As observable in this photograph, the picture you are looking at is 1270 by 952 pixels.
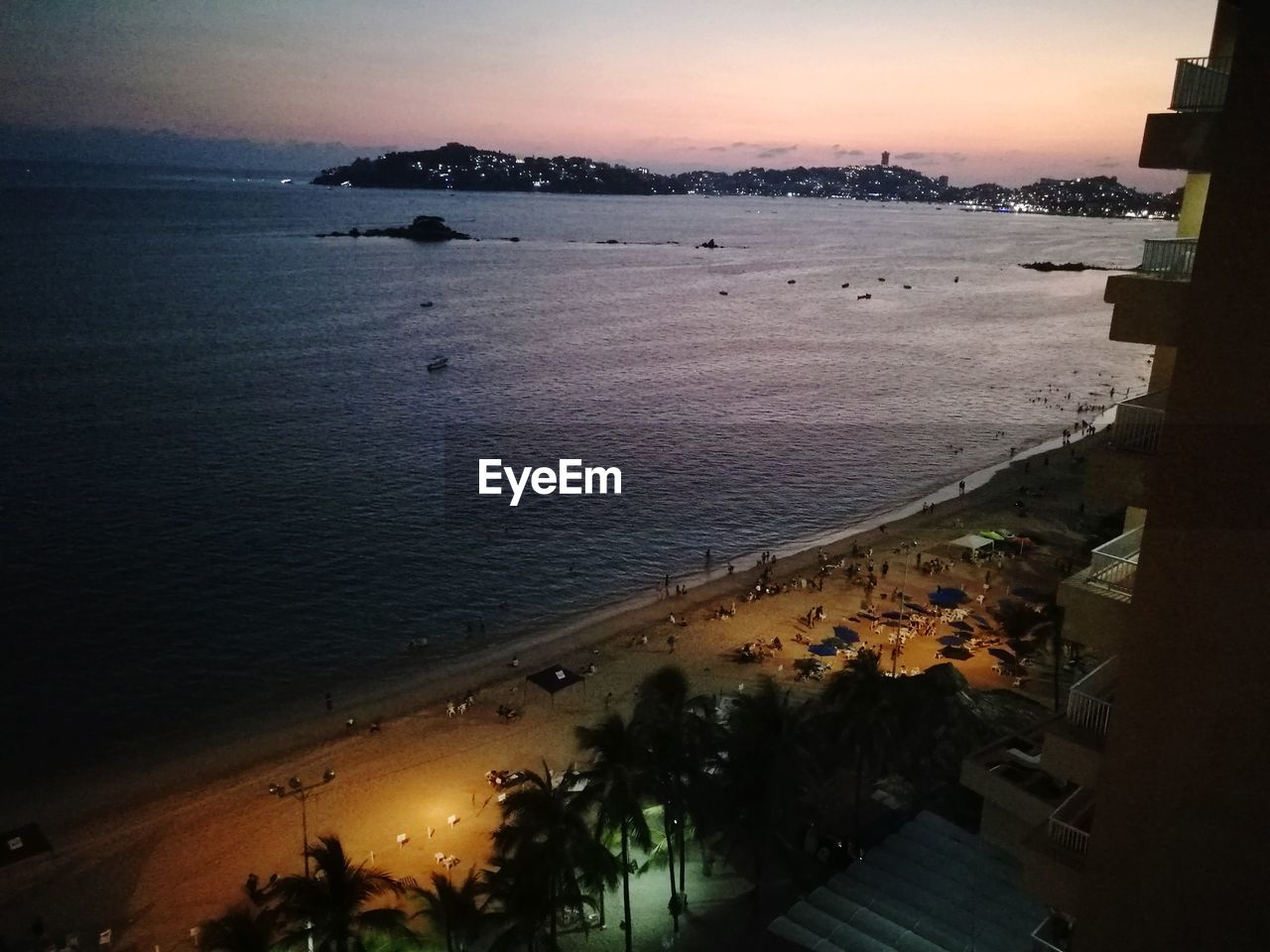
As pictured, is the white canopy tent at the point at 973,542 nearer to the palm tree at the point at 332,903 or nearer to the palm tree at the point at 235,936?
the palm tree at the point at 332,903

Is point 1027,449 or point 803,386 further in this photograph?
point 803,386

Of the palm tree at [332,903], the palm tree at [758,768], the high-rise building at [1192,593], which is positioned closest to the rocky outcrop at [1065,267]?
the palm tree at [758,768]

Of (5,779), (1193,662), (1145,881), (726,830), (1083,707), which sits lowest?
(5,779)

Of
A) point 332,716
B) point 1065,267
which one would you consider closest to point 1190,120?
point 332,716

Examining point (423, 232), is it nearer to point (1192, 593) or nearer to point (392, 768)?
point (392, 768)

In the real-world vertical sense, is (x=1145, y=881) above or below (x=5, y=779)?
above

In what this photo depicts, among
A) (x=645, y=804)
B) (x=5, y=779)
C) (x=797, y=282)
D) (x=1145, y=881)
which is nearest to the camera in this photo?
(x=1145, y=881)

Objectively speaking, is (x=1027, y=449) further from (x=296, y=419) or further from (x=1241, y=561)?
(x=1241, y=561)

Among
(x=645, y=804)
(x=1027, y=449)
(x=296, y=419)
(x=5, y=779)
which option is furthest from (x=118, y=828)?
(x=1027, y=449)

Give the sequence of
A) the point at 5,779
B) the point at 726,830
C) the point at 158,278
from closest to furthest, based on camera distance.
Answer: the point at 726,830
the point at 5,779
the point at 158,278
